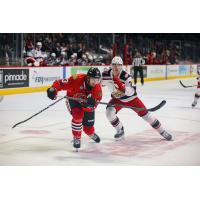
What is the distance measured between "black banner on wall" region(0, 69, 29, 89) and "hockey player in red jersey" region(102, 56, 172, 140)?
232 centimetres

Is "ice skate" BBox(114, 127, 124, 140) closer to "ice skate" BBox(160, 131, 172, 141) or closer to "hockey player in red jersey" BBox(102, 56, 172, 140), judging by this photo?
"hockey player in red jersey" BBox(102, 56, 172, 140)

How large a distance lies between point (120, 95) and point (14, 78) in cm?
302

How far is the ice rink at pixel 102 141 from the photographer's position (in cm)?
374

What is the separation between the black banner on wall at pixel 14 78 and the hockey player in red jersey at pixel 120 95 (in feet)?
7.61

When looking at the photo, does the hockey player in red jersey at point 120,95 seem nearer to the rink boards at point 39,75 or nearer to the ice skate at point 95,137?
the ice skate at point 95,137

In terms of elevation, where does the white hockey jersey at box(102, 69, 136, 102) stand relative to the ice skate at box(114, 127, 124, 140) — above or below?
above

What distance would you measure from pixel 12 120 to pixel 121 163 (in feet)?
3.94

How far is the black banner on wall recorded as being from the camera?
630 centimetres

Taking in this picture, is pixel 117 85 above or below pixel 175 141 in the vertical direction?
above

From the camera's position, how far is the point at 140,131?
4406mm

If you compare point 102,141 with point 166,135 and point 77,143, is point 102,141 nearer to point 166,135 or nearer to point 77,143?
point 77,143

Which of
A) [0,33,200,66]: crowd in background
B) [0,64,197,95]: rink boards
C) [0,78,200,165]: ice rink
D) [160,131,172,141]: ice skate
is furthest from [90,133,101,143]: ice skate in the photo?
[0,64,197,95]: rink boards
